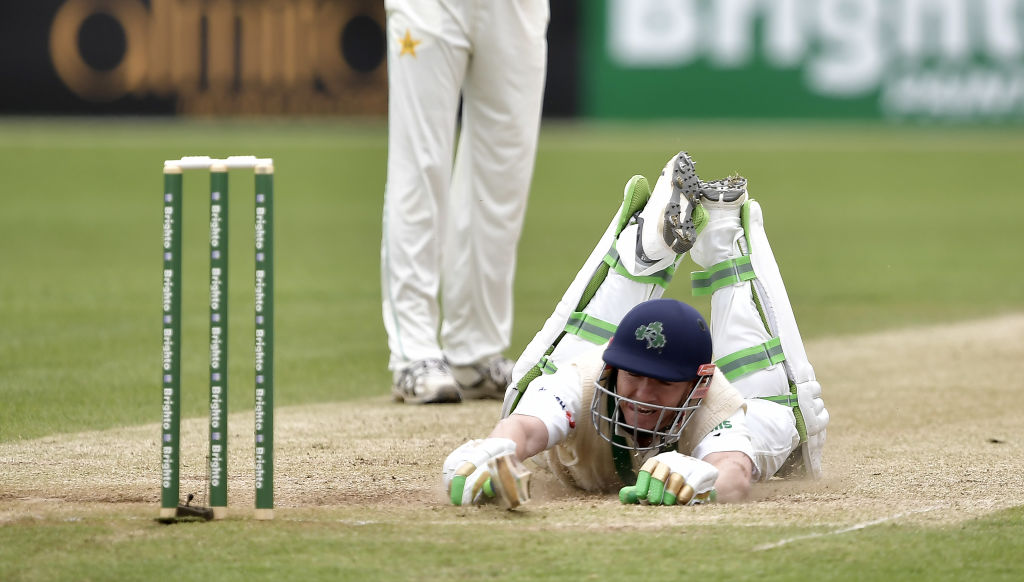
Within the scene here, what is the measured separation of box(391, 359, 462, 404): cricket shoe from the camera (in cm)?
575

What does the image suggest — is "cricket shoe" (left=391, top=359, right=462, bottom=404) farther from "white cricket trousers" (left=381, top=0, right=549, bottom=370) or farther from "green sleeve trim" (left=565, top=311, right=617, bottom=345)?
"green sleeve trim" (left=565, top=311, right=617, bottom=345)

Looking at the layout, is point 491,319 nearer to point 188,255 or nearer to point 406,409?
point 406,409

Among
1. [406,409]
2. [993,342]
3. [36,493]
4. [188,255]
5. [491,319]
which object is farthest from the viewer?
[188,255]

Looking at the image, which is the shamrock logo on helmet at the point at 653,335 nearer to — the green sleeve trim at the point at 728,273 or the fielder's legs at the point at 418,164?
the green sleeve trim at the point at 728,273

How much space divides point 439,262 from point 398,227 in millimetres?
229

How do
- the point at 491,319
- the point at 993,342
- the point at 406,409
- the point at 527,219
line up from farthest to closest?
1. the point at 527,219
2. the point at 993,342
3. the point at 491,319
4. the point at 406,409

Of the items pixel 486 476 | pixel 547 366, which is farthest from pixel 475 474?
pixel 547 366

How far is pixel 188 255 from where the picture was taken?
1096cm

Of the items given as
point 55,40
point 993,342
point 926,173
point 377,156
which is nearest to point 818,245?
point 993,342

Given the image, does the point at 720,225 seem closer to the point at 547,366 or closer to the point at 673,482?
the point at 547,366

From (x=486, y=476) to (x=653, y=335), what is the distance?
546 millimetres

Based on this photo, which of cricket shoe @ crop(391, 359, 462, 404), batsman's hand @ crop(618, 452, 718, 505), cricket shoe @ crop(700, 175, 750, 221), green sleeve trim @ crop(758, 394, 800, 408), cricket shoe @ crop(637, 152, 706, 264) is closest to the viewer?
batsman's hand @ crop(618, 452, 718, 505)

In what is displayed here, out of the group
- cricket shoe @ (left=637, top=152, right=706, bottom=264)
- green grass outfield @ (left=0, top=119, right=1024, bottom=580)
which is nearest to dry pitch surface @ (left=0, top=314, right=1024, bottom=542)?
green grass outfield @ (left=0, top=119, right=1024, bottom=580)

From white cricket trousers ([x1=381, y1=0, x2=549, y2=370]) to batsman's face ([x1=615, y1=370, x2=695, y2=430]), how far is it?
78.7 inches
